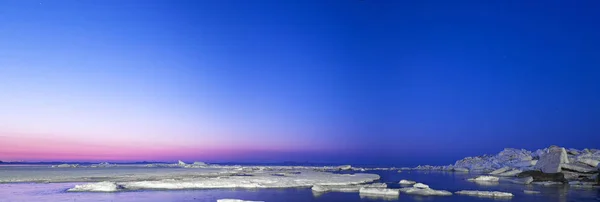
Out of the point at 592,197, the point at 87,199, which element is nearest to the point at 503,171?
the point at 592,197

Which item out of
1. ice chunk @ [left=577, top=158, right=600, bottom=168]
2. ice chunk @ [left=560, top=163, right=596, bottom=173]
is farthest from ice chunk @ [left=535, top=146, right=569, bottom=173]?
ice chunk @ [left=577, top=158, right=600, bottom=168]

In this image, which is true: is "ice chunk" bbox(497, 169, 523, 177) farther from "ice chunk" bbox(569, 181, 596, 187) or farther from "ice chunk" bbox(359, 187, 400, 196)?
"ice chunk" bbox(359, 187, 400, 196)

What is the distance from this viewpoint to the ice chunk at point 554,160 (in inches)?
1105

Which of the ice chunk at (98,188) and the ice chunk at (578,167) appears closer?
the ice chunk at (98,188)

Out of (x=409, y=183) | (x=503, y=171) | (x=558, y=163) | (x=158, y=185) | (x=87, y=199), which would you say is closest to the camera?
(x=87, y=199)

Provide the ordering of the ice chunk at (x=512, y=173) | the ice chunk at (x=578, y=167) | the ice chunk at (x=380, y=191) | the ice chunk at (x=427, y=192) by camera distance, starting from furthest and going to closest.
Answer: the ice chunk at (x=512, y=173) < the ice chunk at (x=578, y=167) < the ice chunk at (x=427, y=192) < the ice chunk at (x=380, y=191)

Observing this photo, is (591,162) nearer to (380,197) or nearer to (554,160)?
(554,160)

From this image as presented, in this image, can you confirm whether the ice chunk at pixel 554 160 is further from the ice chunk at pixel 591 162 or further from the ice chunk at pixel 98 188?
the ice chunk at pixel 98 188

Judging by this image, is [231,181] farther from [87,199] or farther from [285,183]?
[87,199]

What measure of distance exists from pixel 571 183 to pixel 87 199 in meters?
25.7

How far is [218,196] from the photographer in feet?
57.0

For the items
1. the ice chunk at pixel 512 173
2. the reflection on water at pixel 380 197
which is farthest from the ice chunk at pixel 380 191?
the ice chunk at pixel 512 173

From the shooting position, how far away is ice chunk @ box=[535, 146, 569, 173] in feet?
92.1

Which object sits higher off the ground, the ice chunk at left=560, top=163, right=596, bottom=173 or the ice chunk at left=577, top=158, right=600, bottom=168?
the ice chunk at left=577, top=158, right=600, bottom=168
